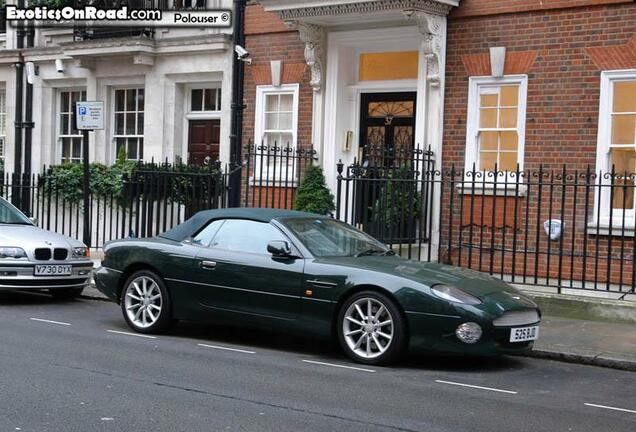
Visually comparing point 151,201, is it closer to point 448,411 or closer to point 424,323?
point 424,323

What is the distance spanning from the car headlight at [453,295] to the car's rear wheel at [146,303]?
10.3 ft

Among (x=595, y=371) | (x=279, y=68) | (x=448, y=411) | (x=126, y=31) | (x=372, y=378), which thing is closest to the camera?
(x=448, y=411)

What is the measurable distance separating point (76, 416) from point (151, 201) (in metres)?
9.41

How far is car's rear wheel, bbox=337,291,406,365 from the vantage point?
8680 millimetres

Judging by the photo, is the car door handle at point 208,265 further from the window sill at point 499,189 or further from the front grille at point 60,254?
the window sill at point 499,189

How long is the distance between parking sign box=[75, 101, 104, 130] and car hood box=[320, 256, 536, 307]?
720 centimetres

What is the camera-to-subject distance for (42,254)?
12.7 metres

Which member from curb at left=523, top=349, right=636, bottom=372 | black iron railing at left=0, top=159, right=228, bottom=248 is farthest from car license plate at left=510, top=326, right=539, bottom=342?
black iron railing at left=0, top=159, right=228, bottom=248

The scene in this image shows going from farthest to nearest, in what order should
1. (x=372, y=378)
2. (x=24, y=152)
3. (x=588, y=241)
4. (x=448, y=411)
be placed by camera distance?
(x=24, y=152), (x=588, y=241), (x=372, y=378), (x=448, y=411)

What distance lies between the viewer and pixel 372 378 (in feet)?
27.0

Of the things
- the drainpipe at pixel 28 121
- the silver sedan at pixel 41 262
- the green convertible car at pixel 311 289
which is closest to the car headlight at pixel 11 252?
the silver sedan at pixel 41 262

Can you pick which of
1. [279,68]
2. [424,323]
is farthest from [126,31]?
[424,323]

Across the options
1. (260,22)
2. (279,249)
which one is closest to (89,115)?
(260,22)

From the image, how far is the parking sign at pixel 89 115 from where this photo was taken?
15203 millimetres
